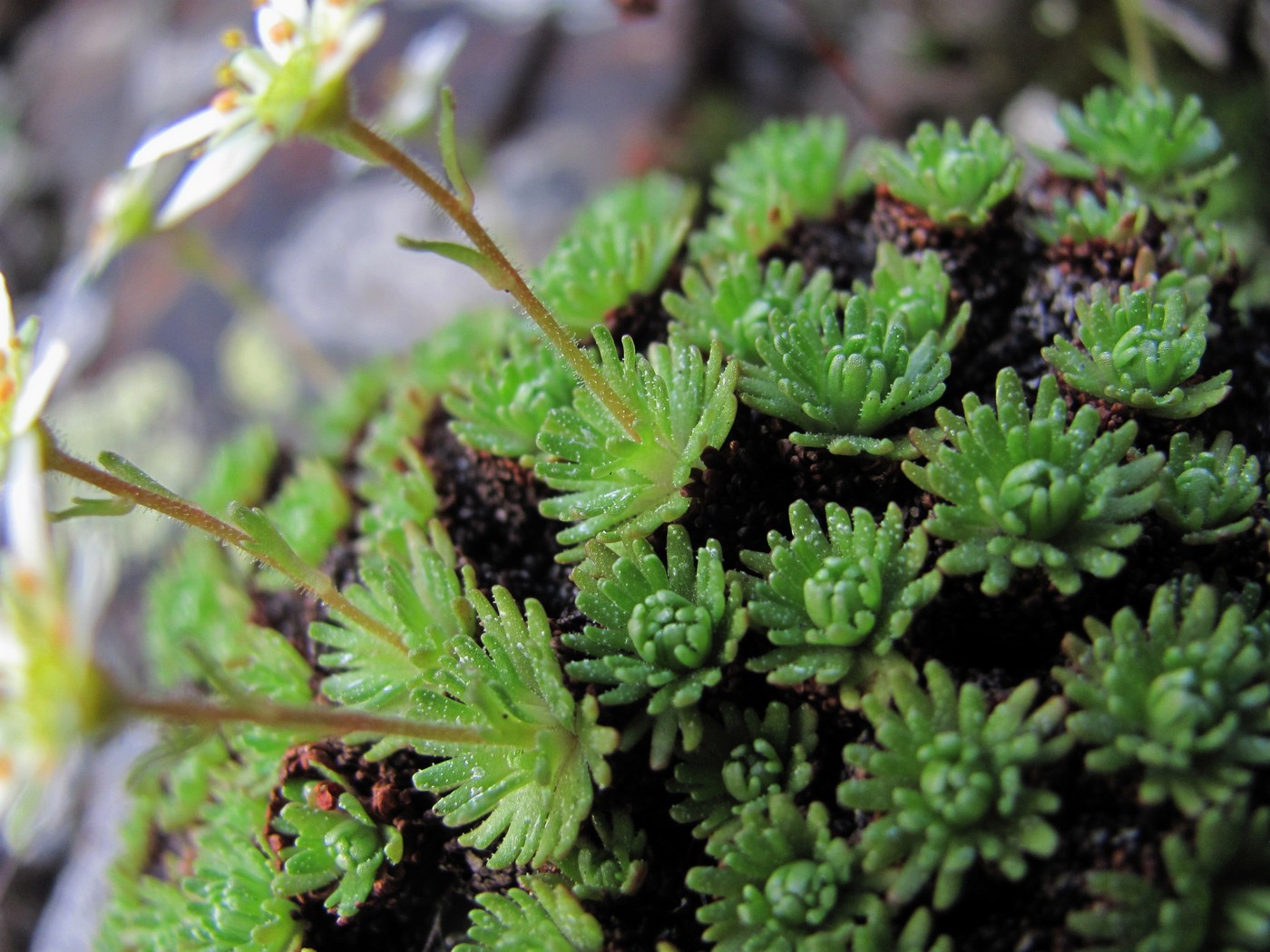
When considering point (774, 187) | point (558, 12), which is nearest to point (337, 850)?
point (774, 187)

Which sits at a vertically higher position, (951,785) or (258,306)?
(258,306)

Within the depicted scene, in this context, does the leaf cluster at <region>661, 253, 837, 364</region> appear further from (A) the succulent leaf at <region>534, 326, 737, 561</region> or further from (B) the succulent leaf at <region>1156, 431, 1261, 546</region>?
(B) the succulent leaf at <region>1156, 431, 1261, 546</region>

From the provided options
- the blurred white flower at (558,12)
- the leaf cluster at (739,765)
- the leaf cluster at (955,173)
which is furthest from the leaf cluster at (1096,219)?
the blurred white flower at (558,12)

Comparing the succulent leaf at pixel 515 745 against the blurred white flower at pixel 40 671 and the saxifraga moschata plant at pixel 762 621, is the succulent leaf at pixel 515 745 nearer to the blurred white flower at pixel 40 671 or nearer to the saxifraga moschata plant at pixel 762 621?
the saxifraga moschata plant at pixel 762 621

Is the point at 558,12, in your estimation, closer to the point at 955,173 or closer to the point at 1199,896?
the point at 955,173

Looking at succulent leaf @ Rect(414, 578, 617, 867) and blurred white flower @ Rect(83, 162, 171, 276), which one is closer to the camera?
succulent leaf @ Rect(414, 578, 617, 867)

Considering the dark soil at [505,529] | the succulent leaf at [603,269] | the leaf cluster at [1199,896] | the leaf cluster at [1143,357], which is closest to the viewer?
the leaf cluster at [1199,896]

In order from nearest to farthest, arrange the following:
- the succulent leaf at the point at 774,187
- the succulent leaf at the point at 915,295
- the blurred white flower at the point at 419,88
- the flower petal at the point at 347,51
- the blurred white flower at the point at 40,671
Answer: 1. the blurred white flower at the point at 40,671
2. the flower petal at the point at 347,51
3. the succulent leaf at the point at 915,295
4. the succulent leaf at the point at 774,187
5. the blurred white flower at the point at 419,88

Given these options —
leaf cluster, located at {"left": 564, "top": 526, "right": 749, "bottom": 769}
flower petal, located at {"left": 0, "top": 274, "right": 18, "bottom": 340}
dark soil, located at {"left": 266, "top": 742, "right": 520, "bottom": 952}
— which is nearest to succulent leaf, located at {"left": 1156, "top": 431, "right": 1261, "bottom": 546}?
leaf cluster, located at {"left": 564, "top": 526, "right": 749, "bottom": 769}
